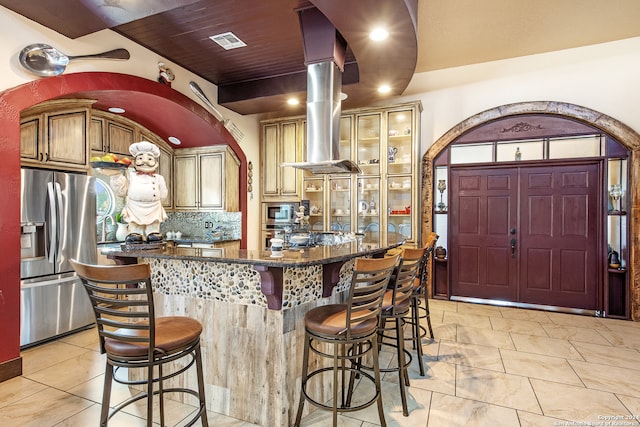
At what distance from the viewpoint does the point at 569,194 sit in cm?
454

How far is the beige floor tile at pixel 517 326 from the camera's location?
3792 millimetres

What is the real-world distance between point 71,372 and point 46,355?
57 centimetres

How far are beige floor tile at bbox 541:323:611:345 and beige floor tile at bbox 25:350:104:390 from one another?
4553 millimetres

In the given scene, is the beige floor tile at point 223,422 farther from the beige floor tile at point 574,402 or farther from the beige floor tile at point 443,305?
the beige floor tile at point 443,305

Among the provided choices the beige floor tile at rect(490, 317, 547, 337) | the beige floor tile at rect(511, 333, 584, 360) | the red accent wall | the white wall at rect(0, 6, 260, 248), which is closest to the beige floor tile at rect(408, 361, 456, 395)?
the beige floor tile at rect(511, 333, 584, 360)

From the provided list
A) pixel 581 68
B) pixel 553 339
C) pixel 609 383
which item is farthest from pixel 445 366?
pixel 581 68

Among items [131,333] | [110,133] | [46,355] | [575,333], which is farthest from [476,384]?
[110,133]

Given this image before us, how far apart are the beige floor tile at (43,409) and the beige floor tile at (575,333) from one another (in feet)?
14.7

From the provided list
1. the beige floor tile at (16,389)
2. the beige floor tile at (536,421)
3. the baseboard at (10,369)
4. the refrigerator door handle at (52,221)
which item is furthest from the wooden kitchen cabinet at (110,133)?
the beige floor tile at (536,421)

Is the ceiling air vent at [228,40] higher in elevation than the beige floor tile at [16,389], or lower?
higher

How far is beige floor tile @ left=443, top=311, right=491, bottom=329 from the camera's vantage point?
4047 millimetres

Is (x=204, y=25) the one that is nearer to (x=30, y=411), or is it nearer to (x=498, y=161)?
(x=30, y=411)

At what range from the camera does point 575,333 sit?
12.4 ft

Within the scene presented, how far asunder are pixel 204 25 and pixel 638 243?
562 centimetres
